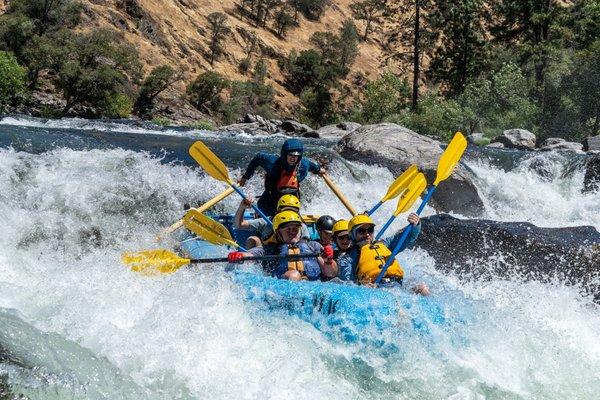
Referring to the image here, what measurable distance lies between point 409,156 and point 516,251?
381 cm

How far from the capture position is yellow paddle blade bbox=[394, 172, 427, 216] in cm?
566

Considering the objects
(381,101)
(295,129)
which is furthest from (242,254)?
(381,101)

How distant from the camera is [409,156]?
34.1 feet

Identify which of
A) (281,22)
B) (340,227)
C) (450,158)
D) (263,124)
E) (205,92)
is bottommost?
(205,92)

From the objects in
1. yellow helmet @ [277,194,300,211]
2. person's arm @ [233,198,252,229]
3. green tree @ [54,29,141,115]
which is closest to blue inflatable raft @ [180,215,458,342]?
yellow helmet @ [277,194,300,211]

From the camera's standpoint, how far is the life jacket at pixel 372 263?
464 centimetres

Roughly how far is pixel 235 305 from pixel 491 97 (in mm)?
19926

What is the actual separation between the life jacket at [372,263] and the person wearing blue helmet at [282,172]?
4.49 feet

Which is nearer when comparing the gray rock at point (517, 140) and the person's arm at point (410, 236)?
the person's arm at point (410, 236)

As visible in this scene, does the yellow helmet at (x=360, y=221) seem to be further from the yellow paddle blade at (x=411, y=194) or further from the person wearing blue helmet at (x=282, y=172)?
the person wearing blue helmet at (x=282, y=172)

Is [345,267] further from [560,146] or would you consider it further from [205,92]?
[205,92]

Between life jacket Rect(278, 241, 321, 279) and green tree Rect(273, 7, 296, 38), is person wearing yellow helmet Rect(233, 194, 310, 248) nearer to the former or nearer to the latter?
life jacket Rect(278, 241, 321, 279)

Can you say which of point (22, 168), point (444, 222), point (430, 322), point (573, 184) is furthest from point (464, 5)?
point (430, 322)

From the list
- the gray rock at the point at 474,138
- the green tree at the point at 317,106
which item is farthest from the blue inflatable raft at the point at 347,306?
the green tree at the point at 317,106
